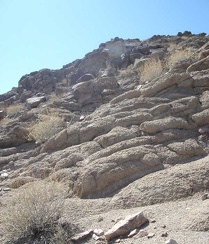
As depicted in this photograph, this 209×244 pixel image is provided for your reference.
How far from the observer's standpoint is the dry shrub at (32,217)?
4.95 m

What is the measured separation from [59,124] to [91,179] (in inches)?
178

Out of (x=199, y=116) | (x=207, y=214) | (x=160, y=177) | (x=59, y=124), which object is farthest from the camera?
(x=59, y=124)

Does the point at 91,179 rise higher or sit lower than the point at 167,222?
higher

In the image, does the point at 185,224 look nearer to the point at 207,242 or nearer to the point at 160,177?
the point at 207,242

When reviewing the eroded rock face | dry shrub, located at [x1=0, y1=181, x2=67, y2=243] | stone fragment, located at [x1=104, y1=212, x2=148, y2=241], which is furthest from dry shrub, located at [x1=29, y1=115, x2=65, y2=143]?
stone fragment, located at [x1=104, y1=212, x2=148, y2=241]

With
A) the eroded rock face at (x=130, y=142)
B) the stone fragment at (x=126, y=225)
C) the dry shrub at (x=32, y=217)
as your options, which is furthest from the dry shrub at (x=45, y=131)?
the stone fragment at (x=126, y=225)

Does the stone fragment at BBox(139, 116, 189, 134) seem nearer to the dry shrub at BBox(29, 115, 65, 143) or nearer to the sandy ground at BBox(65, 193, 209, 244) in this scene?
the sandy ground at BBox(65, 193, 209, 244)

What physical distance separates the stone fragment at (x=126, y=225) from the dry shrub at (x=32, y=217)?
101 centimetres

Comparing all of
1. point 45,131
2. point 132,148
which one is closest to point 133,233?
point 132,148

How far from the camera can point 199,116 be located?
22.9 ft

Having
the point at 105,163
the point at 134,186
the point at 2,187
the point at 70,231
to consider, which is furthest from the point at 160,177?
the point at 2,187

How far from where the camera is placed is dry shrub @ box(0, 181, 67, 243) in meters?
4.95

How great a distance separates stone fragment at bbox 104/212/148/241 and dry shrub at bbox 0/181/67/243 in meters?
1.01

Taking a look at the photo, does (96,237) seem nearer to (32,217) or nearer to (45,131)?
(32,217)
